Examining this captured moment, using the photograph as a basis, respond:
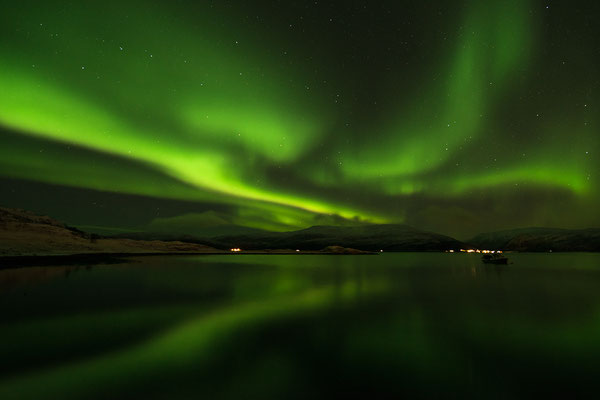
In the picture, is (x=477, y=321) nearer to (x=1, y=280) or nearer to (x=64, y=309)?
(x=64, y=309)

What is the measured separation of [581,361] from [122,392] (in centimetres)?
1688

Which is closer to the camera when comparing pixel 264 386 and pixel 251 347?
pixel 264 386

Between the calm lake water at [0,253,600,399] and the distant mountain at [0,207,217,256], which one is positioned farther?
the distant mountain at [0,207,217,256]

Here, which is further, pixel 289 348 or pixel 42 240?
pixel 42 240

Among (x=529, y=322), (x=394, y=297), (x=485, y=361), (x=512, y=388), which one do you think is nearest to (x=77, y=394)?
(x=512, y=388)

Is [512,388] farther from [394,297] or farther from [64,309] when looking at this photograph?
[64,309]

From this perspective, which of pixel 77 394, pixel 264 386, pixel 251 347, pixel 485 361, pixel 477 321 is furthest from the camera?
pixel 477 321

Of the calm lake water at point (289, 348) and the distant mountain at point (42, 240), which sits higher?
the distant mountain at point (42, 240)

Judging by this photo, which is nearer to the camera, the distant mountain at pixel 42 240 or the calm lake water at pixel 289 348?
the calm lake water at pixel 289 348

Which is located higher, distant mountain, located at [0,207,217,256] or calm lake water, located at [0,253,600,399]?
distant mountain, located at [0,207,217,256]

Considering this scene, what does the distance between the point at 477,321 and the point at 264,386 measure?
15492 millimetres

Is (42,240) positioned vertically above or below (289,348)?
above

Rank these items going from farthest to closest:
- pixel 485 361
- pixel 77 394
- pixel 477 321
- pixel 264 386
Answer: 1. pixel 477 321
2. pixel 485 361
3. pixel 264 386
4. pixel 77 394

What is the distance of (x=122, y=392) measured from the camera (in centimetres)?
916
